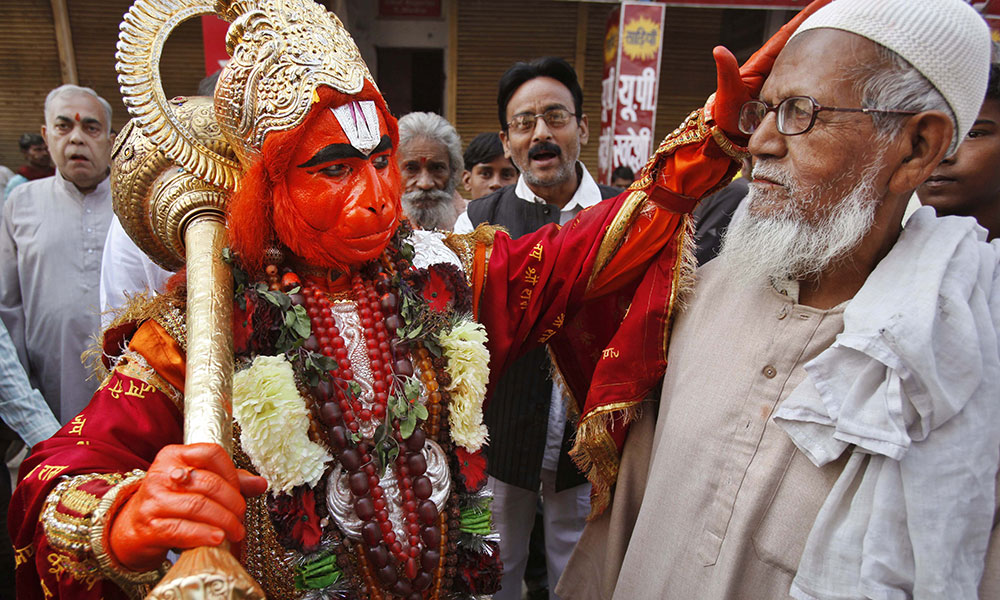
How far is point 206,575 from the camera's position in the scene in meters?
0.99

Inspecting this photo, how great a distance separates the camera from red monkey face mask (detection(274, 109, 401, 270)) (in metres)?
1.48

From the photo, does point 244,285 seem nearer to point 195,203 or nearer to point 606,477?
point 195,203

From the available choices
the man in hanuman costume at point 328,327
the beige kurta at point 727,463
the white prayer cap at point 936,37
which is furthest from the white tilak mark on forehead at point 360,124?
the white prayer cap at point 936,37

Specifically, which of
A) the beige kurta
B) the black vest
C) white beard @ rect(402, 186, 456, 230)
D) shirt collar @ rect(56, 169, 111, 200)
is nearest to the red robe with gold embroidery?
the beige kurta

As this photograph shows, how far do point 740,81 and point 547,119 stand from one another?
164cm

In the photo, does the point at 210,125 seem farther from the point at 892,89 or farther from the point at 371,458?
the point at 892,89

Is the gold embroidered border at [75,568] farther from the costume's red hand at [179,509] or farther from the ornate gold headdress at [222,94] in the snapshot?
the ornate gold headdress at [222,94]

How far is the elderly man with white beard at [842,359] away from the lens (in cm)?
118

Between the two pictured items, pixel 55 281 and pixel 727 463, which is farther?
pixel 55 281

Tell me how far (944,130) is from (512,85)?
2273 millimetres

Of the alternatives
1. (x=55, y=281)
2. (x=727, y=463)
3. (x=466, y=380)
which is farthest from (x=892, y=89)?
(x=55, y=281)

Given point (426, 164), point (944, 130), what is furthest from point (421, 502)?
point (426, 164)

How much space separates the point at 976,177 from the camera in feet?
6.74

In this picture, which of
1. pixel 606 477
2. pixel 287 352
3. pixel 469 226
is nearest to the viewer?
pixel 287 352
